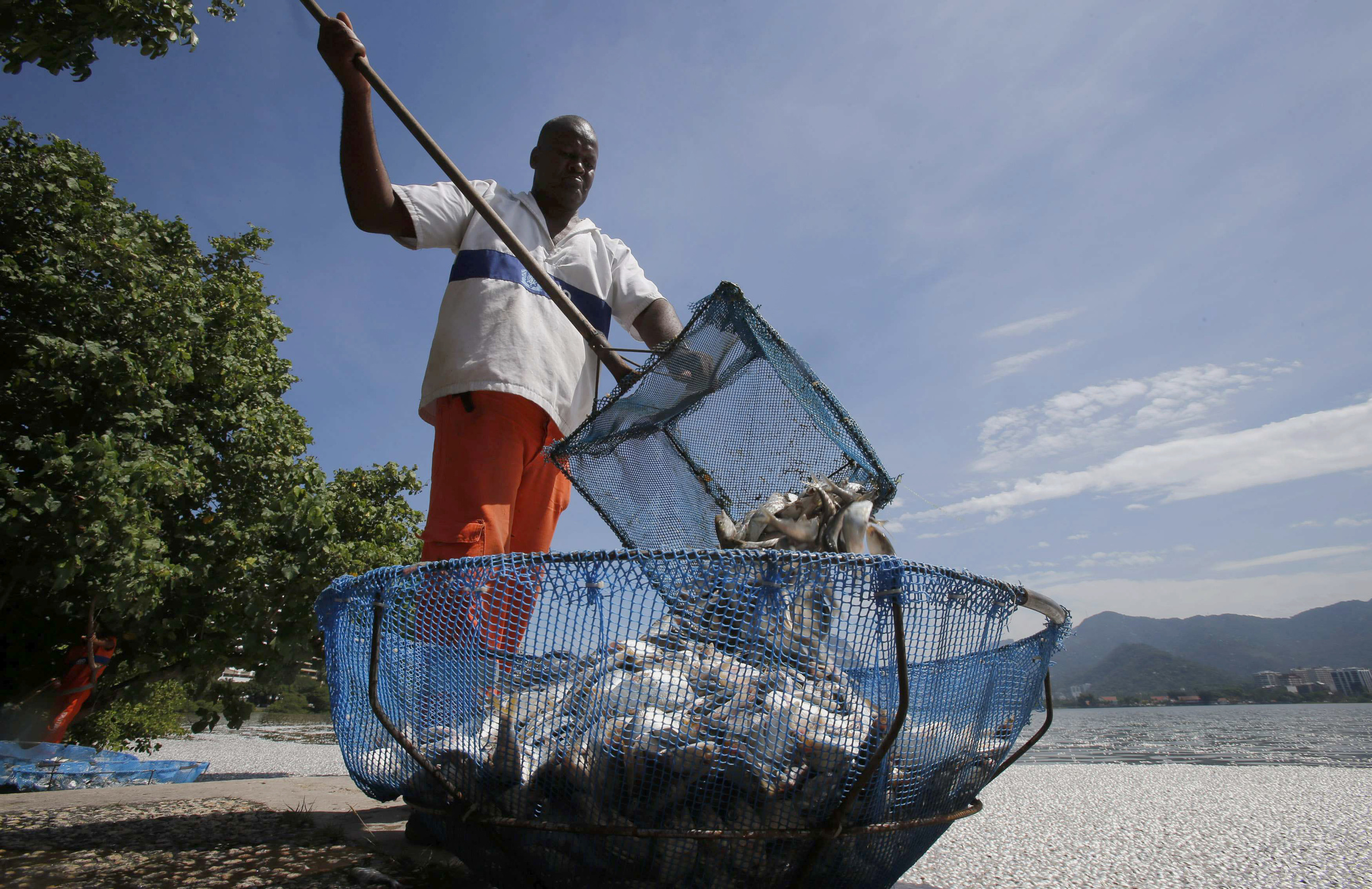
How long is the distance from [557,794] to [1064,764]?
17.3 metres

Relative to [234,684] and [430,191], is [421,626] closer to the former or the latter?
[430,191]

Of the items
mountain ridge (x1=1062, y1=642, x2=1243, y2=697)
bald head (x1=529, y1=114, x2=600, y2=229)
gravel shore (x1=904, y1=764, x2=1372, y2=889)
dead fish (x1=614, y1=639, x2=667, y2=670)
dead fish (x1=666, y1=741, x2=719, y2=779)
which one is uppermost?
bald head (x1=529, y1=114, x2=600, y2=229)

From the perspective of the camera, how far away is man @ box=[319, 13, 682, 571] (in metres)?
2.73

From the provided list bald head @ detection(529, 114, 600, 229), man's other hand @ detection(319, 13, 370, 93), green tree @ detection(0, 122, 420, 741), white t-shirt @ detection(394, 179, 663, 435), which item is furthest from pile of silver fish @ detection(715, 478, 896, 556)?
green tree @ detection(0, 122, 420, 741)

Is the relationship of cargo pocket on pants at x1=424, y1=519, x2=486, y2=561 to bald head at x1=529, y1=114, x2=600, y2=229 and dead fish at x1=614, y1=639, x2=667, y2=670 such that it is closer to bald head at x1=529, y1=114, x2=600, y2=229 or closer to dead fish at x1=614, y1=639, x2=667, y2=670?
dead fish at x1=614, y1=639, x2=667, y2=670

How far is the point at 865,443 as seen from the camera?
9.36ft

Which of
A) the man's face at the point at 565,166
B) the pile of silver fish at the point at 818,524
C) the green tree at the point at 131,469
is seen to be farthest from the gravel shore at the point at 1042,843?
the green tree at the point at 131,469

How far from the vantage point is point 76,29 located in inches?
149

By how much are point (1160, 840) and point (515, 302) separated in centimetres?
572

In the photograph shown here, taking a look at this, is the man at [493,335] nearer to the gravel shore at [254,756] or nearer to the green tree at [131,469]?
the green tree at [131,469]

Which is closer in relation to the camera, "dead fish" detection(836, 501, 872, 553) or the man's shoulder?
"dead fish" detection(836, 501, 872, 553)

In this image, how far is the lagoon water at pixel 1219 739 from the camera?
17391mm

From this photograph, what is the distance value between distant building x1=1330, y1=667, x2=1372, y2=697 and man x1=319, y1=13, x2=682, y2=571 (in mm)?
102520

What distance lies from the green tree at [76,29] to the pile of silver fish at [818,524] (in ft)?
13.9
